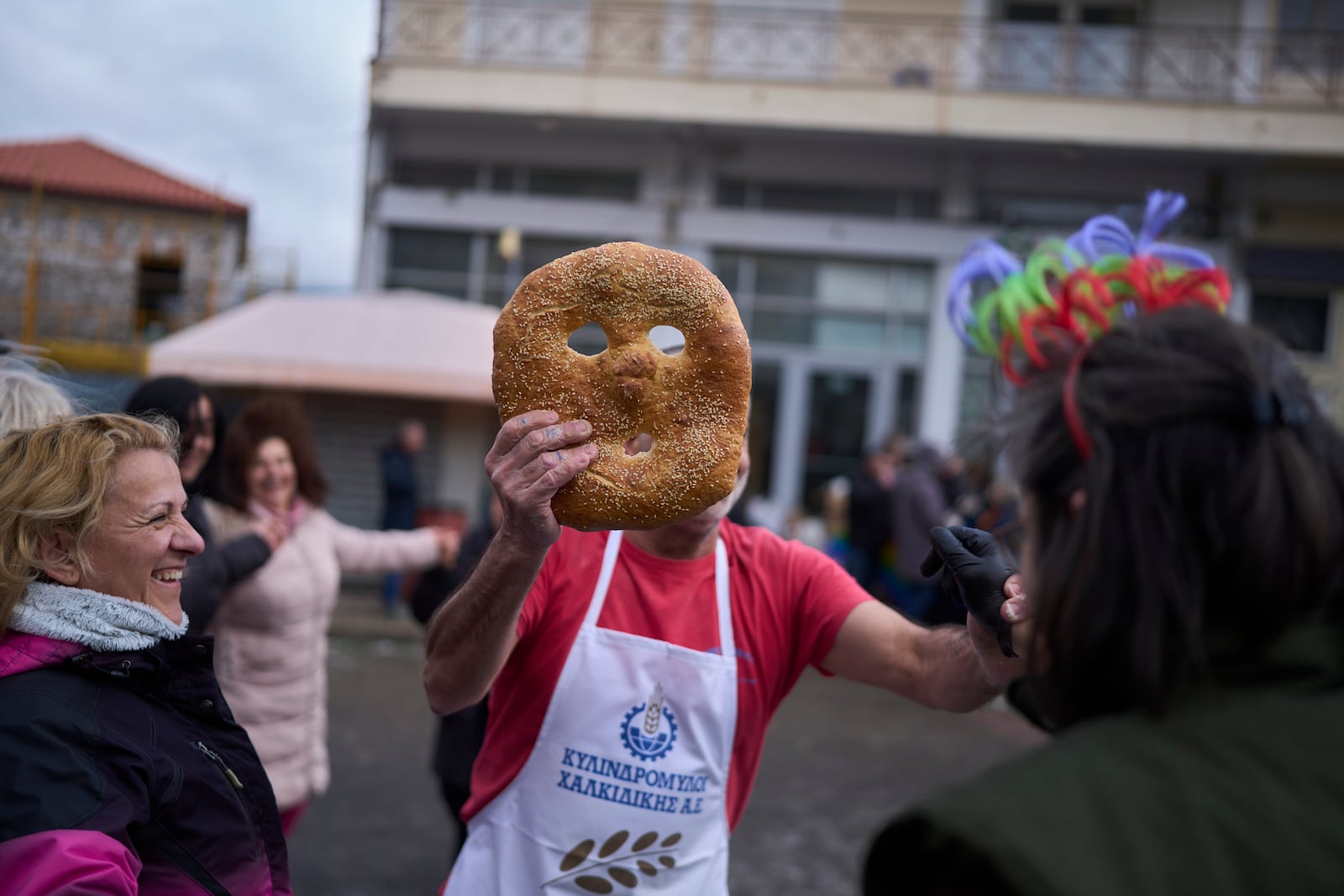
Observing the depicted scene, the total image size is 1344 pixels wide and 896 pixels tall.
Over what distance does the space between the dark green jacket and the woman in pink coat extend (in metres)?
2.69

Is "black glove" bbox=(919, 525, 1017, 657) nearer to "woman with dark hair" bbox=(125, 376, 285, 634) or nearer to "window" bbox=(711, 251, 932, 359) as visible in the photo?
"woman with dark hair" bbox=(125, 376, 285, 634)

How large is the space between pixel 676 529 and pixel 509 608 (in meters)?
0.45

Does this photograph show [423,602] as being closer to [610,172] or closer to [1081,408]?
[1081,408]

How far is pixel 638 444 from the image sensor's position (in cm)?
204

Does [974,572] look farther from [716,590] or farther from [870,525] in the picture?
[870,525]

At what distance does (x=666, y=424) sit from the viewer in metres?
1.98

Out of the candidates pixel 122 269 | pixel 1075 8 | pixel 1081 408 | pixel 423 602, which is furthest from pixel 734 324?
pixel 122 269

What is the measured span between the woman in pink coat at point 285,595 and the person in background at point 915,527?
5.89 meters

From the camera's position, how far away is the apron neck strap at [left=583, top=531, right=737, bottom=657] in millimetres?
2121

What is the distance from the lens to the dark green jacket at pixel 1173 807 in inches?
35.8

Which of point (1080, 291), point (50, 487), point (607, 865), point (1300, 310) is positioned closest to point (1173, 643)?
point (1080, 291)

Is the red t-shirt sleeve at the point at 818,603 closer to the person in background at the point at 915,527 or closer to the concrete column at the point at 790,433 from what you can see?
the person in background at the point at 915,527

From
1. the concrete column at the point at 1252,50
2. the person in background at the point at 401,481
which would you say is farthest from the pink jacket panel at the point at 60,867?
the concrete column at the point at 1252,50

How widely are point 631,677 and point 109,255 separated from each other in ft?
74.2
